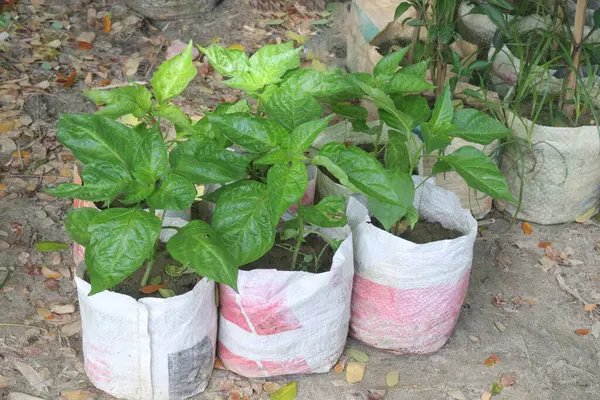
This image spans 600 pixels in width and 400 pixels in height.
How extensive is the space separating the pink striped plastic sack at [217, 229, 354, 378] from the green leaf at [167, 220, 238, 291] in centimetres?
17

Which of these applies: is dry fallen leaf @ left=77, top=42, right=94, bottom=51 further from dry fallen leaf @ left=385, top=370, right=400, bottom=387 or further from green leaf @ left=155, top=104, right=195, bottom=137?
dry fallen leaf @ left=385, top=370, right=400, bottom=387

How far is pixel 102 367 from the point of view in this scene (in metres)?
1.95

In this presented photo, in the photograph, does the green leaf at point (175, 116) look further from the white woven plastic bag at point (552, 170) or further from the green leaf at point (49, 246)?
the white woven plastic bag at point (552, 170)

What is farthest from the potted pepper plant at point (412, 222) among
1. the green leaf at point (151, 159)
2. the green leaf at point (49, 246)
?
the green leaf at point (49, 246)

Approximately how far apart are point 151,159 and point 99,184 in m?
0.13

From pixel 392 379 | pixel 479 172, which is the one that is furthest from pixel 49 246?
pixel 479 172

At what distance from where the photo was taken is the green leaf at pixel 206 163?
1751mm

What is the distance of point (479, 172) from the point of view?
188 cm

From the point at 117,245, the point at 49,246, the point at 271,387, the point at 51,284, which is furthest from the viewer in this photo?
the point at 49,246

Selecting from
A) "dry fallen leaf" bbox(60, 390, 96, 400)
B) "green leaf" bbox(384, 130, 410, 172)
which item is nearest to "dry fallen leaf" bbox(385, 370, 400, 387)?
"green leaf" bbox(384, 130, 410, 172)

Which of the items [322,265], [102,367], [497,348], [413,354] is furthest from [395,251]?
[102,367]

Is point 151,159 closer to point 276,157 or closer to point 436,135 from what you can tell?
point 276,157

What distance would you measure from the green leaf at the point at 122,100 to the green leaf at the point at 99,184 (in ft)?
0.58

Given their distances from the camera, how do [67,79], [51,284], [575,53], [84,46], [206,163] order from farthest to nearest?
[84,46]
[67,79]
[575,53]
[51,284]
[206,163]
